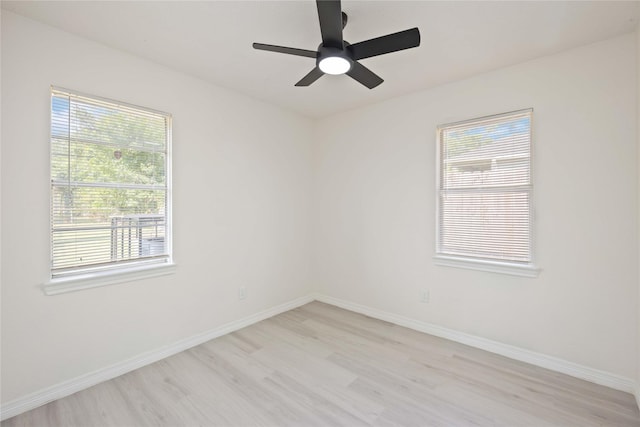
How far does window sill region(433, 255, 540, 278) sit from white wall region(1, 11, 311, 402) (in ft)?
6.12

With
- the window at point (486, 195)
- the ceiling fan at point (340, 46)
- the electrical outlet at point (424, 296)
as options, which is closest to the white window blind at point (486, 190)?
the window at point (486, 195)

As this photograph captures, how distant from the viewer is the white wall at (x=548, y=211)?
2.15 meters

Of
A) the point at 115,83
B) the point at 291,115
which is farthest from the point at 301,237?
the point at 115,83

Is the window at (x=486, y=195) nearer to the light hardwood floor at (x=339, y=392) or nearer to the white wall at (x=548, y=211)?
the white wall at (x=548, y=211)

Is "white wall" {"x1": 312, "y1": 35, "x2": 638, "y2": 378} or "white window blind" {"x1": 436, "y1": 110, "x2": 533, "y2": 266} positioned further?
"white window blind" {"x1": 436, "y1": 110, "x2": 533, "y2": 266}

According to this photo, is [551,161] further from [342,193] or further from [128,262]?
[128,262]

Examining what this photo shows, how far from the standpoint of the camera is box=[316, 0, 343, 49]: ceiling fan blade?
4.57 feet

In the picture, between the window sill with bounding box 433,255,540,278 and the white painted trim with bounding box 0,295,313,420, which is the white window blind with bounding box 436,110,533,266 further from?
the white painted trim with bounding box 0,295,313,420

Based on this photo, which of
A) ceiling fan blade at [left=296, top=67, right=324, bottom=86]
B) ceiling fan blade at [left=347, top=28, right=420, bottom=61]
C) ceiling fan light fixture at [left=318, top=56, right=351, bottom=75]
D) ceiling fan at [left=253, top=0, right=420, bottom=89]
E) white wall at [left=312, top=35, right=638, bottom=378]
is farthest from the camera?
white wall at [left=312, top=35, right=638, bottom=378]

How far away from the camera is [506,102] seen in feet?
8.53

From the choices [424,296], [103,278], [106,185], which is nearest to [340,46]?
[106,185]

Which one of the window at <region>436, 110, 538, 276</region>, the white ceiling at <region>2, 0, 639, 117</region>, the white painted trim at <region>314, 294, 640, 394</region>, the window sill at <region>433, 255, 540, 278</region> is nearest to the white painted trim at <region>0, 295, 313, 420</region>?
the white painted trim at <region>314, 294, 640, 394</region>

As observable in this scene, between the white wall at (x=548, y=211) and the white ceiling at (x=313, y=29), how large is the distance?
263 mm

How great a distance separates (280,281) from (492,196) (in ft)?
8.42
